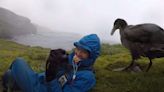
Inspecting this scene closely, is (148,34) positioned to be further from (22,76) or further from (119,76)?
(22,76)

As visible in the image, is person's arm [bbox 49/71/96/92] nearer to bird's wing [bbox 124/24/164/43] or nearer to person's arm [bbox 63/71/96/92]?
person's arm [bbox 63/71/96/92]

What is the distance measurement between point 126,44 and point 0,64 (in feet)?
10.9


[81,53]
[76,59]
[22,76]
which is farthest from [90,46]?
[22,76]

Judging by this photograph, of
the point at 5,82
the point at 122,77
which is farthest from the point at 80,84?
the point at 122,77

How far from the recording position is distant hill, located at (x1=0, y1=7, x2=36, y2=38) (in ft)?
142

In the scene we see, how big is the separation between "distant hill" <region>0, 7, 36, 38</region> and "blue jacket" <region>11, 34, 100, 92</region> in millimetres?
32763

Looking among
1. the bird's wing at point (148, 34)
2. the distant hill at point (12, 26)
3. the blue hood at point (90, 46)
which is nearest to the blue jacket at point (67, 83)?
the blue hood at point (90, 46)

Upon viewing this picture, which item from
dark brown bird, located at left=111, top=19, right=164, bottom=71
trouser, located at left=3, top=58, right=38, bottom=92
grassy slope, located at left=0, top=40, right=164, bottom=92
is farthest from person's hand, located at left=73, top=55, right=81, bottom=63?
dark brown bird, located at left=111, top=19, right=164, bottom=71

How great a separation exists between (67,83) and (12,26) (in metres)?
42.7

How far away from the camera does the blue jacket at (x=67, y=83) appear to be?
780 centimetres

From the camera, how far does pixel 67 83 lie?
7.88 metres

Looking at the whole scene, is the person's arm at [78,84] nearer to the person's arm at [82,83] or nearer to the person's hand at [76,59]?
the person's arm at [82,83]

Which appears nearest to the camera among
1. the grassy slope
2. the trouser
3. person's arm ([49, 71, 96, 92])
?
person's arm ([49, 71, 96, 92])

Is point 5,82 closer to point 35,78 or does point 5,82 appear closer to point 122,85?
point 35,78
